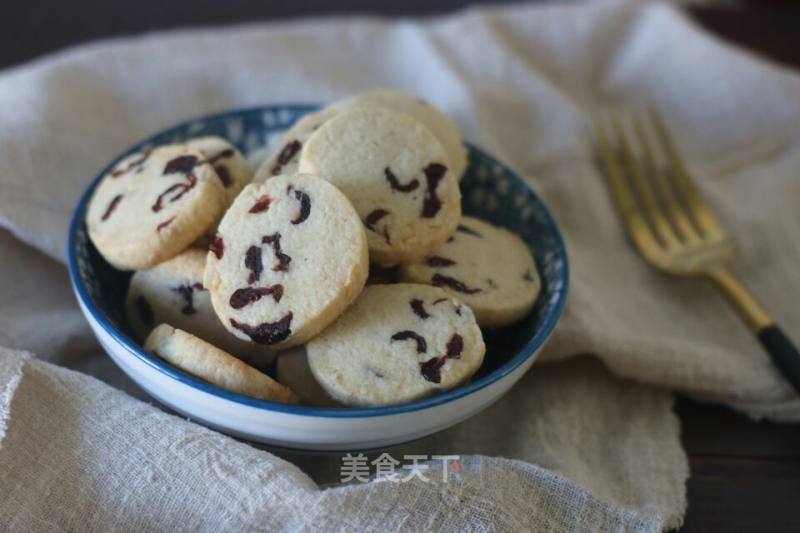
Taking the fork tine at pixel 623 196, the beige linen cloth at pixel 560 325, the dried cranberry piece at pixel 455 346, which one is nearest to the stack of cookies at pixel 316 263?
the dried cranberry piece at pixel 455 346

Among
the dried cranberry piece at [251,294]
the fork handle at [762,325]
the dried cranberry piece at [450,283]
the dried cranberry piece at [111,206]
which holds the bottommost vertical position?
the fork handle at [762,325]

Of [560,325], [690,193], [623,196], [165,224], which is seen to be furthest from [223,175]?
[690,193]

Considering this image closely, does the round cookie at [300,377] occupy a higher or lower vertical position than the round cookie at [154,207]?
lower

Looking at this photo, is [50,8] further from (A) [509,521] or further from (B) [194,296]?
(A) [509,521]

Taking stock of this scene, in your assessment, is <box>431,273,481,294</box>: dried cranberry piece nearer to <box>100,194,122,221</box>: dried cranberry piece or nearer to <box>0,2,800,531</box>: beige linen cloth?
<box>0,2,800,531</box>: beige linen cloth

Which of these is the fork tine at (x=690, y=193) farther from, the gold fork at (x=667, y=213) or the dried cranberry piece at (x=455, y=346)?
the dried cranberry piece at (x=455, y=346)

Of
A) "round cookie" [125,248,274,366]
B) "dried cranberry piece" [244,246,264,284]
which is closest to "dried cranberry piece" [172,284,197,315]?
"round cookie" [125,248,274,366]
